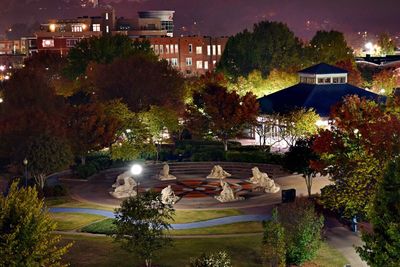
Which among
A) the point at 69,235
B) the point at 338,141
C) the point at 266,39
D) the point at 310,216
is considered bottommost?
the point at 69,235

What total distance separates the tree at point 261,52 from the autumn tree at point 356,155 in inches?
3049

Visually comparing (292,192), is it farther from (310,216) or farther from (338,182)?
(310,216)

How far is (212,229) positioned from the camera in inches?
1721

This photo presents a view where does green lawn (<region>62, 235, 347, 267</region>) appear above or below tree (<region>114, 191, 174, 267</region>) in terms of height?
below

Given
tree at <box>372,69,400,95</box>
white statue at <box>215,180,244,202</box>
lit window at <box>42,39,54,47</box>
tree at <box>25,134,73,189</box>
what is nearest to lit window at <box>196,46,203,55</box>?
lit window at <box>42,39,54,47</box>

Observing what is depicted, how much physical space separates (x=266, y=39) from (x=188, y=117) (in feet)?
179

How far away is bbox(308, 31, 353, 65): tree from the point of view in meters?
128

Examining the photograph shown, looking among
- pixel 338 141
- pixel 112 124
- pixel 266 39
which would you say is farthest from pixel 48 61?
pixel 338 141

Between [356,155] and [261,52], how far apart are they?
8499cm

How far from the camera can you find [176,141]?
258ft

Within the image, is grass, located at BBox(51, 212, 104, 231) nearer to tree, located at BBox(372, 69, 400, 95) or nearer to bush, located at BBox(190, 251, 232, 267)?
bush, located at BBox(190, 251, 232, 267)

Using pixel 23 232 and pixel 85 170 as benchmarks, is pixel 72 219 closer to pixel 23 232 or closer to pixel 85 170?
pixel 85 170

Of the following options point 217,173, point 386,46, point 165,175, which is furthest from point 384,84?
point 386,46

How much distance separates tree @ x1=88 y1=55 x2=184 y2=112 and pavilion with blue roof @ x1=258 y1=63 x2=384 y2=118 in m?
12.7
